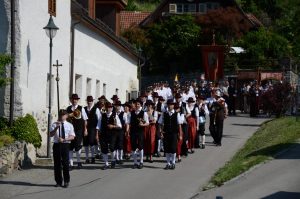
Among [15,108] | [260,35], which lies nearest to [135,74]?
[260,35]

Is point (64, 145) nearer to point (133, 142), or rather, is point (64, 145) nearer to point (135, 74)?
point (133, 142)

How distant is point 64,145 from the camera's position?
1567 centimetres

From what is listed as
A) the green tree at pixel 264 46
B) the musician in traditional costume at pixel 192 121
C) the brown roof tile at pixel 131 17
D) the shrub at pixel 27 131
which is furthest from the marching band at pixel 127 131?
the brown roof tile at pixel 131 17

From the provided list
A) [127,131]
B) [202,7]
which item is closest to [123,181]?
[127,131]

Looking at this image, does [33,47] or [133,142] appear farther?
[33,47]

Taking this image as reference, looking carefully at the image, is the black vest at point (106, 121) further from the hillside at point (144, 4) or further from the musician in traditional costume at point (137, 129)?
the hillside at point (144, 4)

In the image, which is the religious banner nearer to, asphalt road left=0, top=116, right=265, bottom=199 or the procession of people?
the procession of people

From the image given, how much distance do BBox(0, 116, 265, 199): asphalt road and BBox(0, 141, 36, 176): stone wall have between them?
246 mm

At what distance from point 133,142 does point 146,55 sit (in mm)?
39180

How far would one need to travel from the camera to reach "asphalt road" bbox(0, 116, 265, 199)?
1447 cm

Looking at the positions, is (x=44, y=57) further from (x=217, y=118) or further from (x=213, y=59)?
(x=213, y=59)

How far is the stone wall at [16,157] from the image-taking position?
55.0 feet

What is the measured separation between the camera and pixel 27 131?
1877 centimetres

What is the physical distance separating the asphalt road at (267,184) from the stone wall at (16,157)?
18.1ft
